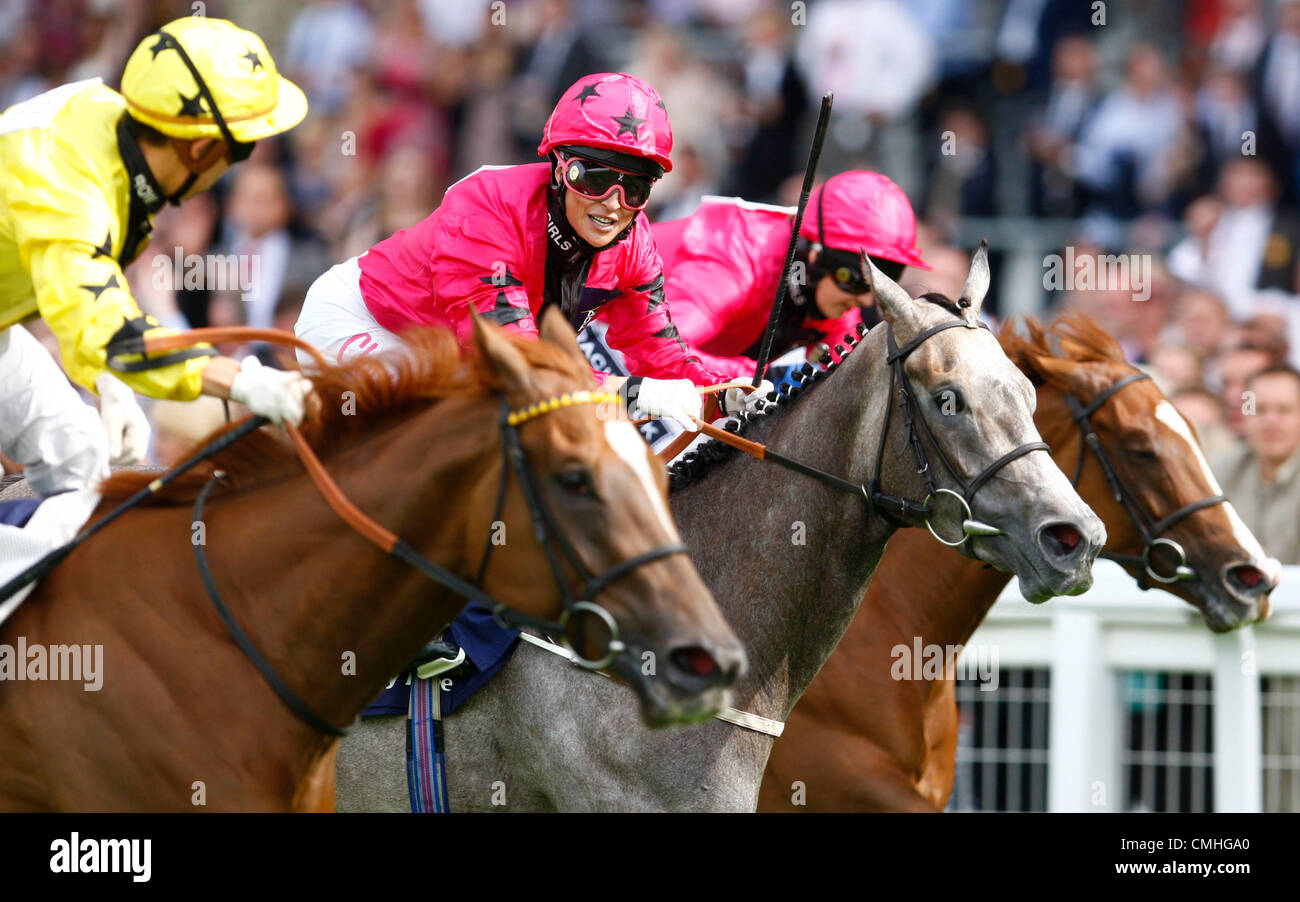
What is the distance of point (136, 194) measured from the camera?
3.27 meters

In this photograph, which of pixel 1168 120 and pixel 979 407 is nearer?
pixel 979 407

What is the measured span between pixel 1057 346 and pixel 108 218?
9.21ft

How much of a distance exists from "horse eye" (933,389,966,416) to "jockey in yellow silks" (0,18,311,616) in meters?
1.47

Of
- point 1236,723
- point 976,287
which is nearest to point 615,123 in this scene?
point 976,287

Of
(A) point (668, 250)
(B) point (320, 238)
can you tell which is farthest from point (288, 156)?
(A) point (668, 250)

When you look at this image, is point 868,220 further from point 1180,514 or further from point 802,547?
point 802,547

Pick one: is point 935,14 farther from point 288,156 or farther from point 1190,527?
point 1190,527

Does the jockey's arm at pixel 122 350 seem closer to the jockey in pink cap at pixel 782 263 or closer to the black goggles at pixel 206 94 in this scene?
the black goggles at pixel 206 94

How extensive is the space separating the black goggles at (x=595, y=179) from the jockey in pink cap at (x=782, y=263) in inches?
→ 46.3

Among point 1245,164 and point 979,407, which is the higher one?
point 1245,164

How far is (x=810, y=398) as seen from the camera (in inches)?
157

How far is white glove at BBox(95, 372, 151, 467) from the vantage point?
138 inches

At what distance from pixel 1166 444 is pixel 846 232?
131 cm

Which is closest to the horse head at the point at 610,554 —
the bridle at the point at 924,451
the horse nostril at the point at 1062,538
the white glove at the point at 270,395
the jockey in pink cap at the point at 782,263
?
the white glove at the point at 270,395
